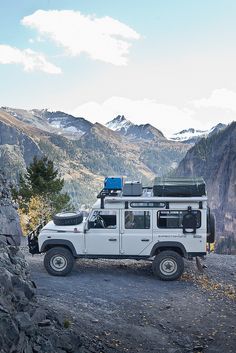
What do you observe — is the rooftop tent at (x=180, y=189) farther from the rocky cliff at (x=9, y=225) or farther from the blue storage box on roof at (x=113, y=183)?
the rocky cliff at (x=9, y=225)

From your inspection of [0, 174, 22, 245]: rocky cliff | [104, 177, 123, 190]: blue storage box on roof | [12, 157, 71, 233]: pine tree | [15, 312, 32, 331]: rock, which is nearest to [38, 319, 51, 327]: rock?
[15, 312, 32, 331]: rock

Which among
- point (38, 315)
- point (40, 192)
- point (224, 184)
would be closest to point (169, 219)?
point (38, 315)

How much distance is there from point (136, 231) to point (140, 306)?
3.16m

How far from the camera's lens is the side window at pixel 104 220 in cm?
1589

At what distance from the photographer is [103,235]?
15.9 metres

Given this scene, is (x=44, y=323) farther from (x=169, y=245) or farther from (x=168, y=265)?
(x=168, y=265)

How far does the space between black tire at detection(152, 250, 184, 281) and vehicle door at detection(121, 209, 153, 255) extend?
0.57m

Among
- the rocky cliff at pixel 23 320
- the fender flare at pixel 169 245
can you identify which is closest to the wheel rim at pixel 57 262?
the fender flare at pixel 169 245

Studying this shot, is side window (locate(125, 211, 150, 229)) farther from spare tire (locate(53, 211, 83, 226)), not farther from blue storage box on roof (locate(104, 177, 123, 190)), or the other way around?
spare tire (locate(53, 211, 83, 226))

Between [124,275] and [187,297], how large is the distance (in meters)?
2.88

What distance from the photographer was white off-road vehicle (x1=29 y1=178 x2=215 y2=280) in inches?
619

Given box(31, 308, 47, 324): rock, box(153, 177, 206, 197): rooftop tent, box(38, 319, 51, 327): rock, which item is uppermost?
box(153, 177, 206, 197): rooftop tent

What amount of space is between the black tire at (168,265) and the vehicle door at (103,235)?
62.7 inches

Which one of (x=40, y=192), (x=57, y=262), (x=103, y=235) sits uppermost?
(x=40, y=192)
